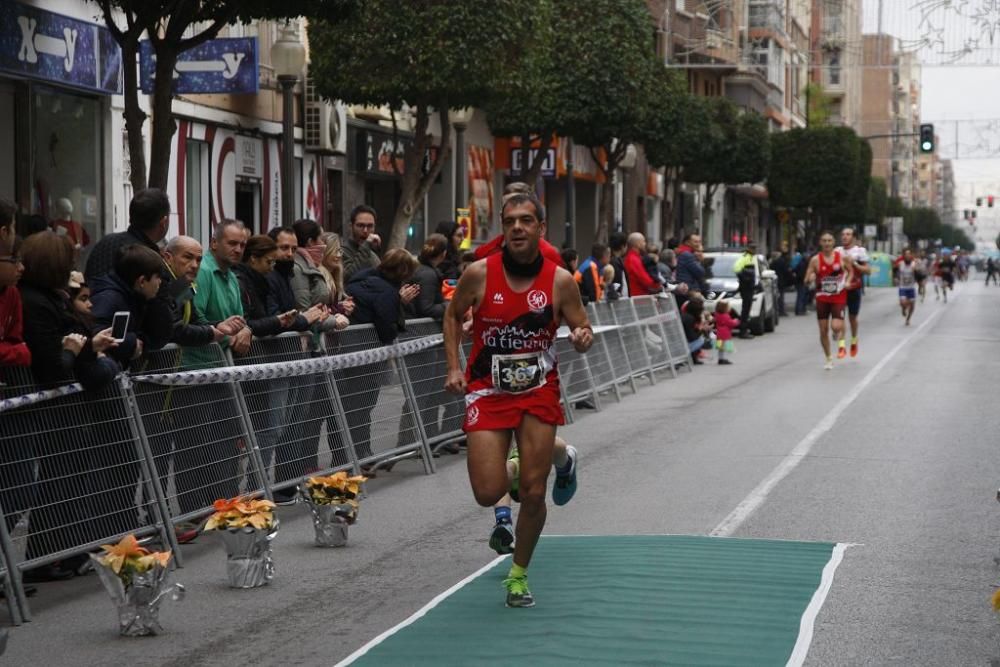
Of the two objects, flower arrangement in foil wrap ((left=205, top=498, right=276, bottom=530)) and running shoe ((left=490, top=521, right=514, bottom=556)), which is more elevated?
flower arrangement in foil wrap ((left=205, top=498, right=276, bottom=530))

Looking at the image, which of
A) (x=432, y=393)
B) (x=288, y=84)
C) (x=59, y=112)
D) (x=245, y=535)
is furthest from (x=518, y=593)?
(x=59, y=112)

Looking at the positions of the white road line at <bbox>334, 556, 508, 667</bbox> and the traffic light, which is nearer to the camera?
the white road line at <bbox>334, 556, 508, 667</bbox>

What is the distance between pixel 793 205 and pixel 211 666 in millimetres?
→ 70185

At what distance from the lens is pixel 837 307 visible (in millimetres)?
23797

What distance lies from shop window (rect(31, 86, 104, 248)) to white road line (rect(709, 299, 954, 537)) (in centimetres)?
888

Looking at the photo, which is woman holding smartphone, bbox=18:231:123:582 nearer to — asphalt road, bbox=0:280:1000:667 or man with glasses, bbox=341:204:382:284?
asphalt road, bbox=0:280:1000:667

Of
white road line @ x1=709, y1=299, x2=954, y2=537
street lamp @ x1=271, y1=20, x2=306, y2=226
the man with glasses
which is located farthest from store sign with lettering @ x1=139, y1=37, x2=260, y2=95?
white road line @ x1=709, y1=299, x2=954, y2=537

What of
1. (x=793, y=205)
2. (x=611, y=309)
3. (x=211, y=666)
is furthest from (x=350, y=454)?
(x=793, y=205)

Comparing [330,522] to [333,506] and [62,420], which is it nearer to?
[333,506]

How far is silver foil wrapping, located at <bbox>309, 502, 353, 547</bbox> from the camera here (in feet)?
31.1

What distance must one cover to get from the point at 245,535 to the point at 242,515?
96 mm

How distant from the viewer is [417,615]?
753 cm

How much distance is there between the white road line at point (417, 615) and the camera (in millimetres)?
6761

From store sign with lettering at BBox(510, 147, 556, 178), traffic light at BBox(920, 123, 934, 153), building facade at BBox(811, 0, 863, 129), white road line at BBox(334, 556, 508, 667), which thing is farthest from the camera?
building facade at BBox(811, 0, 863, 129)
